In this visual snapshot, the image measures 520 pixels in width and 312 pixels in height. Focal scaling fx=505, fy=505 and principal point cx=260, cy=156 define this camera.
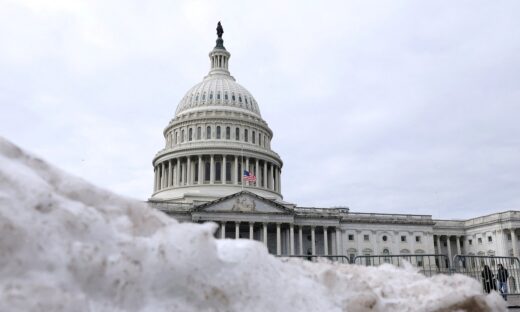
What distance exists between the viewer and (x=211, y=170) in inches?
3004

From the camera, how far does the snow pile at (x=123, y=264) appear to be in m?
2.93

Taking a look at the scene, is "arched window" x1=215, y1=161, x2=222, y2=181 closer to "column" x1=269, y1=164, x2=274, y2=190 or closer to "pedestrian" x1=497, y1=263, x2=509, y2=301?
"column" x1=269, y1=164, x2=274, y2=190

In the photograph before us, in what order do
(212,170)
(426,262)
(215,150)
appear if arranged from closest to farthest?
(426,262) < (212,170) < (215,150)

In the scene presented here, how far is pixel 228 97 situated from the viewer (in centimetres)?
8481

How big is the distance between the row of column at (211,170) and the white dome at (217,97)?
9.76m

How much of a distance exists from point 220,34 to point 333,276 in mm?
97883

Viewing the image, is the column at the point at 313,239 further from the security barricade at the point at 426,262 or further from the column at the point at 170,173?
the security barricade at the point at 426,262

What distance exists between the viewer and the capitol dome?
7544 centimetres

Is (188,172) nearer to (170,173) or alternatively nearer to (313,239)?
(170,173)

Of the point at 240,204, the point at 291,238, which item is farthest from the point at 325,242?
the point at 240,204

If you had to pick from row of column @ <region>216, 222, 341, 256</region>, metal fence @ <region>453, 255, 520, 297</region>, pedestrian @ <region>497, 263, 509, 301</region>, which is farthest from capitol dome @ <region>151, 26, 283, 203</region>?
pedestrian @ <region>497, 263, 509, 301</region>

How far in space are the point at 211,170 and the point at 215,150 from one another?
309 cm

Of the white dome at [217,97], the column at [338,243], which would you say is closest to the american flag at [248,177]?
the column at [338,243]

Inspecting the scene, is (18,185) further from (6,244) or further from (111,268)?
(111,268)
